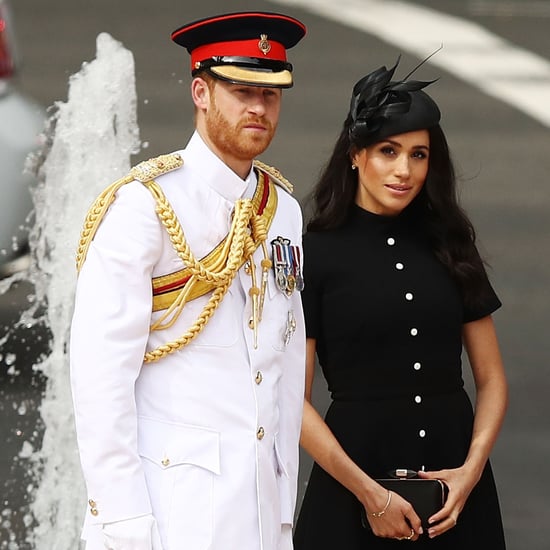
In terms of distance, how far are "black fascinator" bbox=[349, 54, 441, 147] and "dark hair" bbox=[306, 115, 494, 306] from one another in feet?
0.14

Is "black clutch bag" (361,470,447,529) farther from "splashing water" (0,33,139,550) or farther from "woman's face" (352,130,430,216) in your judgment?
"splashing water" (0,33,139,550)

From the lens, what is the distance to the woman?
139 inches

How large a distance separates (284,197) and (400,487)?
70cm

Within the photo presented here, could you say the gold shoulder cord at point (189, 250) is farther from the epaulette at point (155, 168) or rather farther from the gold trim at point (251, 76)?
the gold trim at point (251, 76)

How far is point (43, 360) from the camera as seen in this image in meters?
6.04

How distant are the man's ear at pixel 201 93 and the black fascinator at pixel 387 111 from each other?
682 millimetres

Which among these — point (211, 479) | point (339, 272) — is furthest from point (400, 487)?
point (211, 479)

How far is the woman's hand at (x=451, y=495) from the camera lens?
3457mm

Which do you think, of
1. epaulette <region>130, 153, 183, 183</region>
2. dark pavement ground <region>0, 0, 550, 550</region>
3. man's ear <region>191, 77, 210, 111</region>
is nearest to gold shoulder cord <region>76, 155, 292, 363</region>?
epaulette <region>130, 153, 183, 183</region>

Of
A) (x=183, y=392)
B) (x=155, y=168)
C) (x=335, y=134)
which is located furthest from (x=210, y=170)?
(x=335, y=134)

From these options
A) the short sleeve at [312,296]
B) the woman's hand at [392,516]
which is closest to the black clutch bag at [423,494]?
the woman's hand at [392,516]

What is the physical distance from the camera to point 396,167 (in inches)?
140

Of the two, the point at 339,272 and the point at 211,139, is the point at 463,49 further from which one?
the point at 211,139

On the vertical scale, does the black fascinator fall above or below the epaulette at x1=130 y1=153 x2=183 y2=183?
below
